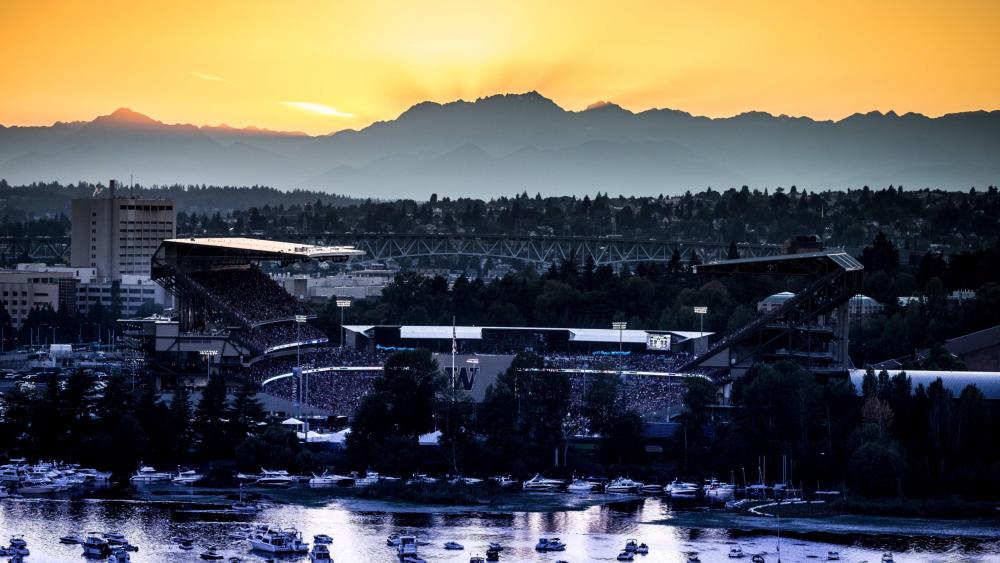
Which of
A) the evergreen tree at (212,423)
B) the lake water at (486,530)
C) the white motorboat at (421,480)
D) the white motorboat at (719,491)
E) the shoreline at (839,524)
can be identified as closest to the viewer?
the lake water at (486,530)

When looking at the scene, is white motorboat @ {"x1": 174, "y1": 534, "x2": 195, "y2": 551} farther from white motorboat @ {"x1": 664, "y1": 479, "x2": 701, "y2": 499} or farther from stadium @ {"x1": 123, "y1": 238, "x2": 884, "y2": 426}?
stadium @ {"x1": 123, "y1": 238, "x2": 884, "y2": 426}

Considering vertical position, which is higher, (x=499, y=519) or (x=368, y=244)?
(x=368, y=244)

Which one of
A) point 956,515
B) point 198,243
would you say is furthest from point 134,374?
point 956,515

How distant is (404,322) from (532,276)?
30019mm

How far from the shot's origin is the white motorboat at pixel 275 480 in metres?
63.3

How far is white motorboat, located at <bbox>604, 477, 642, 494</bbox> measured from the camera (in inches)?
2488

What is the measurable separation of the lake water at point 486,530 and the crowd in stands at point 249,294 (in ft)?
77.4

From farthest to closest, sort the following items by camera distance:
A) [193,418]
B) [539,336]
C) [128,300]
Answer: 1. [128,300]
2. [539,336]
3. [193,418]

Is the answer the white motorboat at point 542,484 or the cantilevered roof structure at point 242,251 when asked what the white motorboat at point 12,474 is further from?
the cantilevered roof structure at point 242,251

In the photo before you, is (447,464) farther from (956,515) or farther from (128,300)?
(128,300)

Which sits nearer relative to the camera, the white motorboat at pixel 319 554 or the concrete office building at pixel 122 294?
the white motorboat at pixel 319 554

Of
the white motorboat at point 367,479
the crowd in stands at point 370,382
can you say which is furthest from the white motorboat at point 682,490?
the white motorboat at point 367,479

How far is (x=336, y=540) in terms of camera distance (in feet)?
176

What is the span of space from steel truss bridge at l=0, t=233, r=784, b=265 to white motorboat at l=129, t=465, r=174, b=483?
91.6 metres
